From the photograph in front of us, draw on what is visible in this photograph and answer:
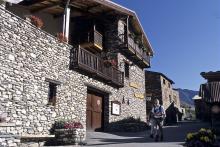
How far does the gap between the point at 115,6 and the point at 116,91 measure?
5.79 meters

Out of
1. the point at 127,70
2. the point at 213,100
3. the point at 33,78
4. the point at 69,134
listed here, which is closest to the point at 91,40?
the point at 127,70

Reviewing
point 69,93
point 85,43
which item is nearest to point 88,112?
point 69,93

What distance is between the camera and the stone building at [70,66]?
1274 cm

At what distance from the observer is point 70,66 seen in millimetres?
16484

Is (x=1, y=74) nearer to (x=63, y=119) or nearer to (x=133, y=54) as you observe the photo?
(x=63, y=119)

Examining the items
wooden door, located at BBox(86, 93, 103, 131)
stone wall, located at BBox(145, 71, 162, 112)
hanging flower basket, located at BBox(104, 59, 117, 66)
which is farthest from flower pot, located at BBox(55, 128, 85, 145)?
stone wall, located at BBox(145, 71, 162, 112)

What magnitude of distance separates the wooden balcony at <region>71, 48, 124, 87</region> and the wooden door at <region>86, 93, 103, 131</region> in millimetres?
1360

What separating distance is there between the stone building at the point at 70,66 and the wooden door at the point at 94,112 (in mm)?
46

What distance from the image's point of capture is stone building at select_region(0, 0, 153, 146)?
12.7m

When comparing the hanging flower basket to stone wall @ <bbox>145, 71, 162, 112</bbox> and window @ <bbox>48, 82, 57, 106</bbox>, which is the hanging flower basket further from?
Answer: stone wall @ <bbox>145, 71, 162, 112</bbox>

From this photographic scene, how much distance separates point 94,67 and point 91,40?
2800 mm

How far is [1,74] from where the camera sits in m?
12.0

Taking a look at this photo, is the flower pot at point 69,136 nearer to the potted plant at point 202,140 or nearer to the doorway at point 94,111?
the potted plant at point 202,140

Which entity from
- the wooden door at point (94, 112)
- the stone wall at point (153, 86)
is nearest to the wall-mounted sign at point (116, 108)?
the wooden door at point (94, 112)
